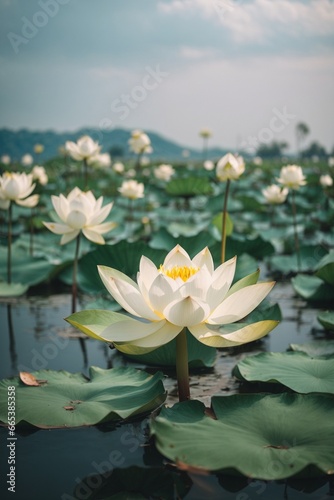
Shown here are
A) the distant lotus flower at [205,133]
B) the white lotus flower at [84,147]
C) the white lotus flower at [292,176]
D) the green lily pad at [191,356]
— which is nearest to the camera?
the green lily pad at [191,356]

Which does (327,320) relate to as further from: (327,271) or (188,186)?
(188,186)

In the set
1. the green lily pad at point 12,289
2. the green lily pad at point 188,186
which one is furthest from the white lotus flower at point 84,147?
the green lily pad at point 188,186

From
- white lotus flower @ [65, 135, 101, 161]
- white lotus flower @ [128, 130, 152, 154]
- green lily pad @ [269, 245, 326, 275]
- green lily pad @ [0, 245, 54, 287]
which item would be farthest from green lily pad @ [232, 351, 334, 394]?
white lotus flower @ [128, 130, 152, 154]

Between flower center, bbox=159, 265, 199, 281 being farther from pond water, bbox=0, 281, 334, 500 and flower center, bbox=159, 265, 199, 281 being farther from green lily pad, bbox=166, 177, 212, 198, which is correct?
green lily pad, bbox=166, 177, 212, 198

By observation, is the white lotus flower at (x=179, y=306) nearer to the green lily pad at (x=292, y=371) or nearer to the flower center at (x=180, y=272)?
the flower center at (x=180, y=272)

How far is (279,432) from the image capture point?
1.20 meters

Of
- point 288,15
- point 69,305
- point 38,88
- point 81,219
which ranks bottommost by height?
point 69,305

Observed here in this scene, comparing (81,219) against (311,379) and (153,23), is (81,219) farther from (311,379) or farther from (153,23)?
(153,23)

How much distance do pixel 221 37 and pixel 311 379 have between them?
3.59 meters

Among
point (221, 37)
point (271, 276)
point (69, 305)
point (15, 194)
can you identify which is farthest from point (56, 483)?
point (221, 37)

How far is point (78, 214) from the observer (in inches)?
93.9

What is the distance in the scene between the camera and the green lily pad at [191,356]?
1799 millimetres

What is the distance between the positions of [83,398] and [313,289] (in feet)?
5.79

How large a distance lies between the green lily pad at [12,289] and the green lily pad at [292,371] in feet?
4.98
